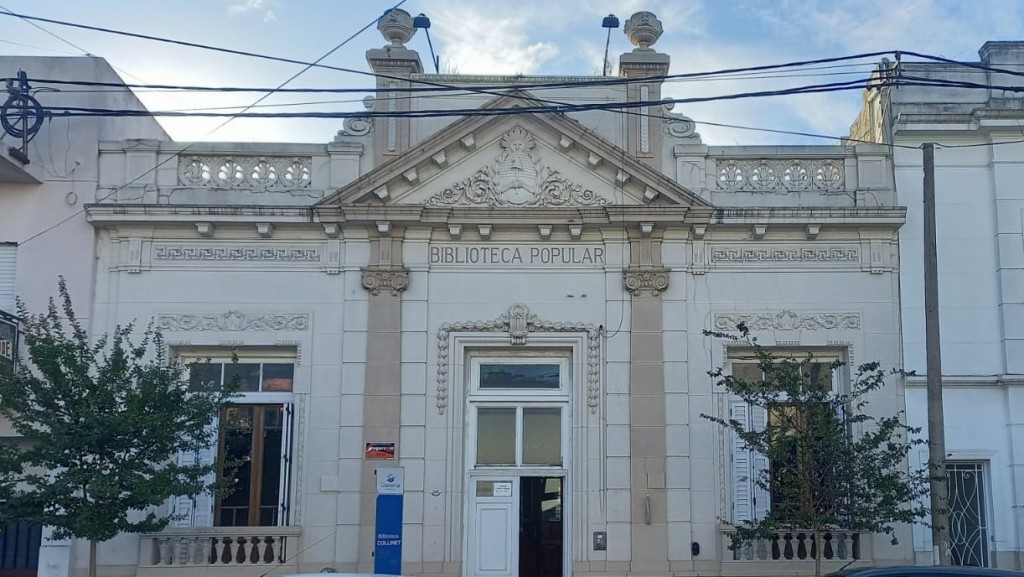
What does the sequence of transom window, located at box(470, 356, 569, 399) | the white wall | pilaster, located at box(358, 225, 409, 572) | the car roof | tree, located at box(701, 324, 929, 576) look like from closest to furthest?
the car roof < tree, located at box(701, 324, 929, 576) < pilaster, located at box(358, 225, 409, 572) < the white wall < transom window, located at box(470, 356, 569, 399)

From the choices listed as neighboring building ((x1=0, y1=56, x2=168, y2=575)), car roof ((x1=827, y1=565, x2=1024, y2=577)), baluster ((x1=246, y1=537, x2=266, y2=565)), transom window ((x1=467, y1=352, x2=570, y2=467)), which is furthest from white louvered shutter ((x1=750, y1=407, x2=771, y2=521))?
neighboring building ((x1=0, y1=56, x2=168, y2=575))

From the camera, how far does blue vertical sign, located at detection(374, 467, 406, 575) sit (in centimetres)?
1592

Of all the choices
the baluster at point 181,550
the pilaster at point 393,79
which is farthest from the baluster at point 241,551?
the pilaster at point 393,79

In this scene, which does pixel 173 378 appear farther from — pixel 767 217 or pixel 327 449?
pixel 767 217

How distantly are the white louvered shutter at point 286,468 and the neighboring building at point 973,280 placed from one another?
9.86 metres

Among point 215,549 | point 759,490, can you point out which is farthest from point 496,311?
point 215,549

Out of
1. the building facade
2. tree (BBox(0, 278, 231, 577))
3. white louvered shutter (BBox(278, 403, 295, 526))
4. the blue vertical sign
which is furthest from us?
white louvered shutter (BBox(278, 403, 295, 526))

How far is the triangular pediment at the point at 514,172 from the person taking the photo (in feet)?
56.9

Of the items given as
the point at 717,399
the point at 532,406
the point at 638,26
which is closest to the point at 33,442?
the point at 532,406

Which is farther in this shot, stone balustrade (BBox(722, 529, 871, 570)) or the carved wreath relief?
the carved wreath relief

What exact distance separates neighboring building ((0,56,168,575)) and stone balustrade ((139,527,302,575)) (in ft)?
6.27

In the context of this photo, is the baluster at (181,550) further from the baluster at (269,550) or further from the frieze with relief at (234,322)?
the frieze with relief at (234,322)

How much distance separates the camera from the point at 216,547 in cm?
1655

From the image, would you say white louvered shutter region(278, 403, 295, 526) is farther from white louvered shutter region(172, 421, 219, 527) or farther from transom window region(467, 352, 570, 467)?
transom window region(467, 352, 570, 467)
